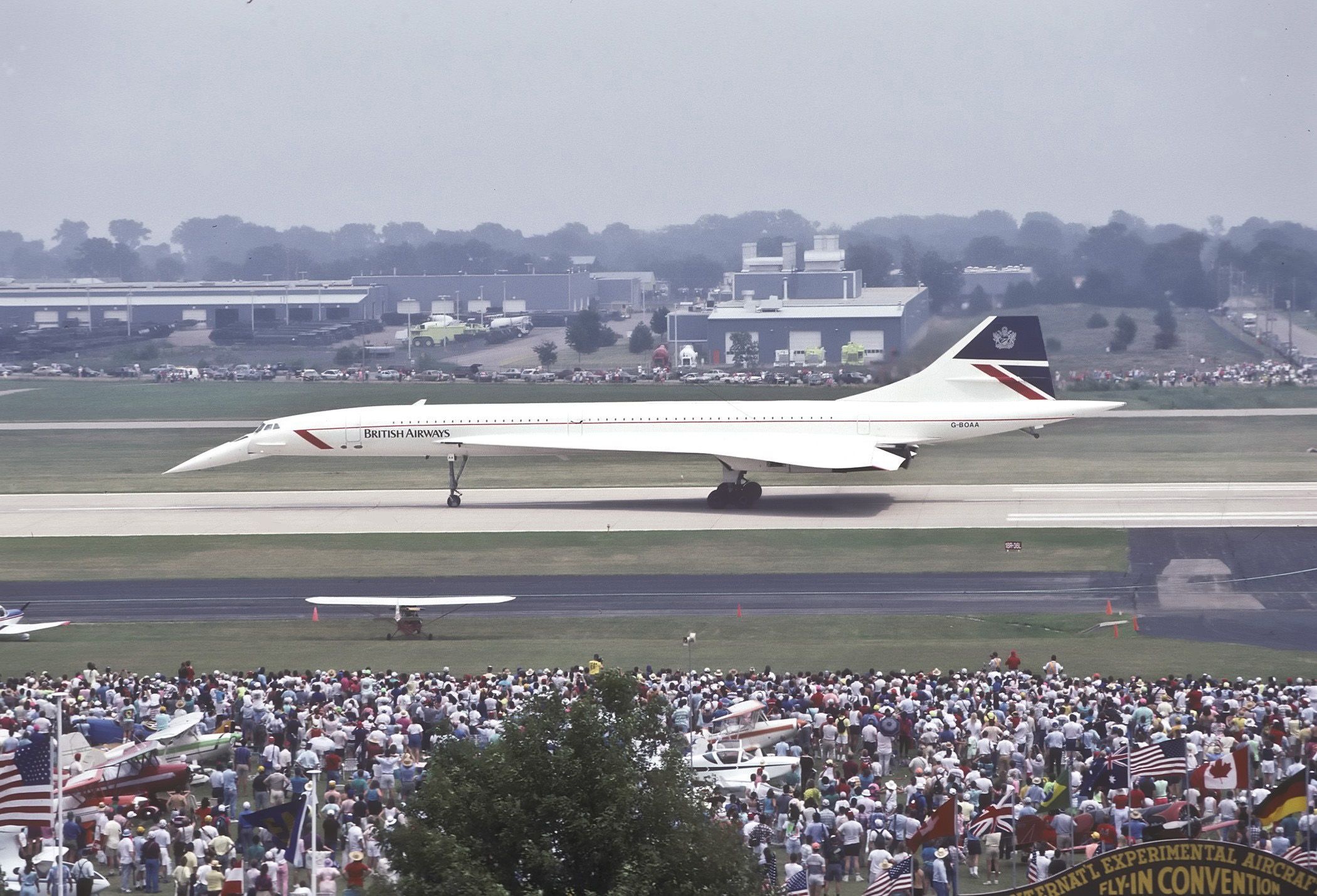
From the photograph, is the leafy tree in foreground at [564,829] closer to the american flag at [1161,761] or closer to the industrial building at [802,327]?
the american flag at [1161,761]

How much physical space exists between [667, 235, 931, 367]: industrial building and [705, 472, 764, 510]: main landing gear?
26061 mm

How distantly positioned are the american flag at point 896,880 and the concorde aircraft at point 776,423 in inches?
1291

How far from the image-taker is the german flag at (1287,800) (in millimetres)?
17375

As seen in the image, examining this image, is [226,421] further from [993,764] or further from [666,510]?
[993,764]

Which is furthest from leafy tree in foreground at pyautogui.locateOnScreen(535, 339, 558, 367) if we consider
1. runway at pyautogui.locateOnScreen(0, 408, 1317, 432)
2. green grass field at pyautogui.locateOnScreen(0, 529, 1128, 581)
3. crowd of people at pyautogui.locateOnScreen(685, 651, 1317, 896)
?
crowd of people at pyautogui.locateOnScreen(685, 651, 1317, 896)

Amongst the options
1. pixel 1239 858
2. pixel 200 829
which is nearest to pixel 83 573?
pixel 200 829

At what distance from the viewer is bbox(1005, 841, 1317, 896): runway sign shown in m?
11.0

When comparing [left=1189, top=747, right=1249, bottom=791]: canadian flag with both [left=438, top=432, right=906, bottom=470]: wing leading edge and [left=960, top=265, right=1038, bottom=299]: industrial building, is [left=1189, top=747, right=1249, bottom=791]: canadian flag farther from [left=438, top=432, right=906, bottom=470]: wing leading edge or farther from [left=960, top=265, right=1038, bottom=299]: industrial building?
[left=960, top=265, right=1038, bottom=299]: industrial building

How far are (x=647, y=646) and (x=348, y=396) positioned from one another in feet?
200

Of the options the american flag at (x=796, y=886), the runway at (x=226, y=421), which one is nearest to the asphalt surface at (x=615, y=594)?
the american flag at (x=796, y=886)

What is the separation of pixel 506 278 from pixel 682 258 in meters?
26.3

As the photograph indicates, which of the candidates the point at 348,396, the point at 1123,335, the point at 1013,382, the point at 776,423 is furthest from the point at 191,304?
the point at 1013,382

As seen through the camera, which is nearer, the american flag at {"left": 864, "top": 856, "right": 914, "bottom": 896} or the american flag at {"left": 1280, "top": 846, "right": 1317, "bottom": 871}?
the american flag at {"left": 1280, "top": 846, "right": 1317, "bottom": 871}

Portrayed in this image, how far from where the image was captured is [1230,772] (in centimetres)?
1944
